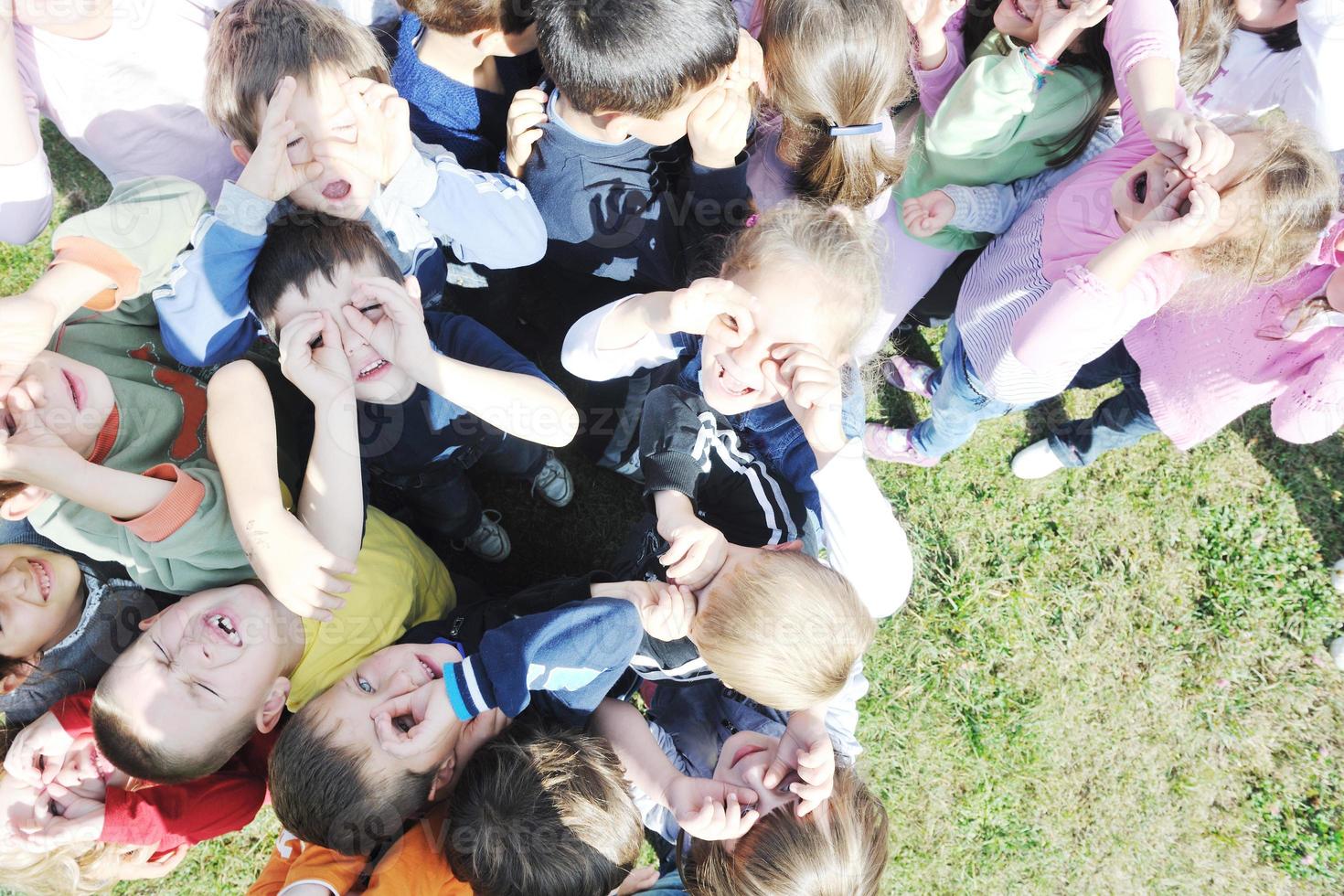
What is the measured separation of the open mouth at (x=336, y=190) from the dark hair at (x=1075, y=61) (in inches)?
86.2

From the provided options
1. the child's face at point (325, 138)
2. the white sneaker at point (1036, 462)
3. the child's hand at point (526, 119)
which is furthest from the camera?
the white sneaker at point (1036, 462)

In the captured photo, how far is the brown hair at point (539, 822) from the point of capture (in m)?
2.32

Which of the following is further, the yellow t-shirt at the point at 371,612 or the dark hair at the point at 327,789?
the yellow t-shirt at the point at 371,612

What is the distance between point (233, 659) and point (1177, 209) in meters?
3.03

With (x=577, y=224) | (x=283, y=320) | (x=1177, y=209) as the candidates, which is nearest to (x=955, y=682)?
(x=1177, y=209)

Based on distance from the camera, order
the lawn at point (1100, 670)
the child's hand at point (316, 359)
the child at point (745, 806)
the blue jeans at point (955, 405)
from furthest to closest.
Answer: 1. the lawn at point (1100, 670)
2. the blue jeans at point (955, 405)
3. the child's hand at point (316, 359)
4. the child at point (745, 806)

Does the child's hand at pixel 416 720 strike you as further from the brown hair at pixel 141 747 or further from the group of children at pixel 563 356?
the brown hair at pixel 141 747

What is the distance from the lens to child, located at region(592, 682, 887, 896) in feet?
7.64

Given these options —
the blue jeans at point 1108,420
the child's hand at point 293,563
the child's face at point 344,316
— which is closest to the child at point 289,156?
the child's face at point 344,316

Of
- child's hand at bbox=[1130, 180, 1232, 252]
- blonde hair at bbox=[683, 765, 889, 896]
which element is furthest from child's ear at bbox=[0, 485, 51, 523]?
child's hand at bbox=[1130, 180, 1232, 252]

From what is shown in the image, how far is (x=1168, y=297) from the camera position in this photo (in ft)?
8.44

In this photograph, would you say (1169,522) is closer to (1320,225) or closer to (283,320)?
(1320,225)

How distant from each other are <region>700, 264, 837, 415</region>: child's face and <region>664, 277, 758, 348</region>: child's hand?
33 mm

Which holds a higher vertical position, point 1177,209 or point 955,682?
point 1177,209
